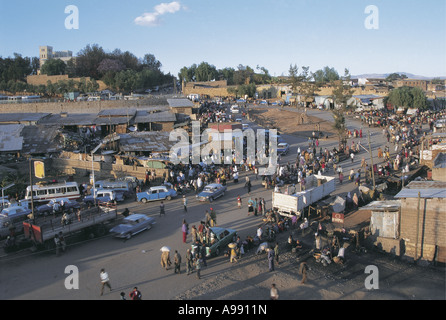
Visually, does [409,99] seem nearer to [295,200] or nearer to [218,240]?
[295,200]

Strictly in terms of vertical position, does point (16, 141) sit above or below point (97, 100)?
below

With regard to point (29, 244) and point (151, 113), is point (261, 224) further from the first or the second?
point (151, 113)

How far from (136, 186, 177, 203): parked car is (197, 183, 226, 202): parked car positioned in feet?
A: 6.01

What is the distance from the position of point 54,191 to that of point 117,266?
30.5ft

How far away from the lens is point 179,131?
1391 inches

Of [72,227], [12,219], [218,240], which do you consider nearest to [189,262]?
[218,240]

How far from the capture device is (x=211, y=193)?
20.7m

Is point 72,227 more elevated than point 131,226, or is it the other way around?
point 72,227

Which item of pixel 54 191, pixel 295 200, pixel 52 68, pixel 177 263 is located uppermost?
pixel 52 68

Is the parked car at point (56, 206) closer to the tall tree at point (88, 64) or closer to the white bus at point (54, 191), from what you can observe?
the white bus at point (54, 191)

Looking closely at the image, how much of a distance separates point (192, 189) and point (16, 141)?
1923 centimetres

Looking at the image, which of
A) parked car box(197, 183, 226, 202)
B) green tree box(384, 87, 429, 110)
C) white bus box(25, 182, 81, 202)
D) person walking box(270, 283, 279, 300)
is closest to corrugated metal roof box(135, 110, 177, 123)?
parked car box(197, 183, 226, 202)

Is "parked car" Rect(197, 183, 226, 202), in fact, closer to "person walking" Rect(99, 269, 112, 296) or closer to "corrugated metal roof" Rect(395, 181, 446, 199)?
"person walking" Rect(99, 269, 112, 296)

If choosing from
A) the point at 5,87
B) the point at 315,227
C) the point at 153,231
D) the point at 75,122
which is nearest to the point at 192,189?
the point at 153,231
